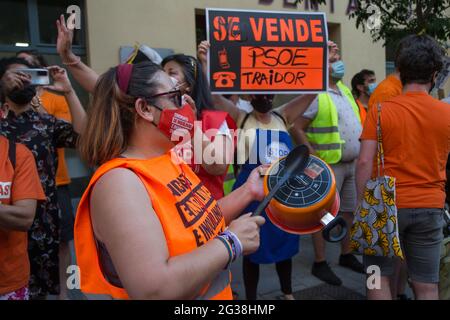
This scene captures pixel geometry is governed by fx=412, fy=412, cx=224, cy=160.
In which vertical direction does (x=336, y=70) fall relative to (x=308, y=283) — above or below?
above

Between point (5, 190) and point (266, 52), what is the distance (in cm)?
206

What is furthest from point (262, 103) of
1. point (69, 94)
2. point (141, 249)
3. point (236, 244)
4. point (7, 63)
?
point (141, 249)

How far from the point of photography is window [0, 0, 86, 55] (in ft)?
18.4

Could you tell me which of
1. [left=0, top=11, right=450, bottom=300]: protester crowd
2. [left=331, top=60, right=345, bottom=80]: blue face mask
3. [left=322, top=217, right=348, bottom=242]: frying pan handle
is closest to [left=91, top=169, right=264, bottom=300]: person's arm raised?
[left=0, top=11, right=450, bottom=300]: protester crowd

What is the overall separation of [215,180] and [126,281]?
1234mm

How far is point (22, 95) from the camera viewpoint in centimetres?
265

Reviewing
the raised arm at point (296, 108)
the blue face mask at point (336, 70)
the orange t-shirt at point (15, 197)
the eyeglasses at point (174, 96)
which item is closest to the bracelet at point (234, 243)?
the eyeglasses at point (174, 96)

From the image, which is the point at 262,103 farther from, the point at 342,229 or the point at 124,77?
the point at 124,77

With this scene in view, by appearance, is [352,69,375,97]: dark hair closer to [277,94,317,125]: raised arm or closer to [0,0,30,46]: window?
[277,94,317,125]: raised arm

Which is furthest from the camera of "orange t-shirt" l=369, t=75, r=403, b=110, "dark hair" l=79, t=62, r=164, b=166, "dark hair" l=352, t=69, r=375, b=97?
"dark hair" l=352, t=69, r=375, b=97

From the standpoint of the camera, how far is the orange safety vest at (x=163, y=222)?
1.20 meters

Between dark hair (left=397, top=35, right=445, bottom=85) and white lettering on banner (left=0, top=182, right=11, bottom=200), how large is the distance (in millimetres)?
2283

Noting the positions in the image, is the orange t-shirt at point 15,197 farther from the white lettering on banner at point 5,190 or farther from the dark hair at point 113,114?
the dark hair at point 113,114
